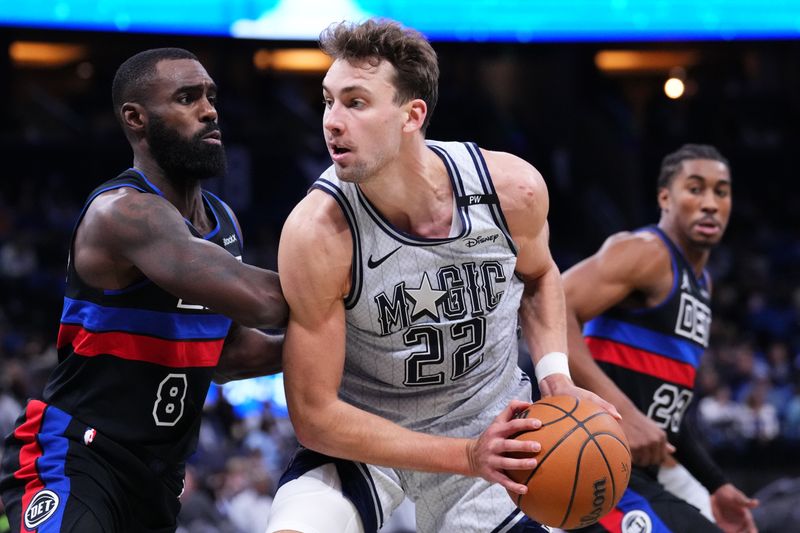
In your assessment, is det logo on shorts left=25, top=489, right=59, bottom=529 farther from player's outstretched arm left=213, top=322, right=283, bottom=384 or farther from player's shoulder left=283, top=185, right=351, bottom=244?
player's shoulder left=283, top=185, right=351, bottom=244

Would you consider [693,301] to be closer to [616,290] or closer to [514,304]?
[616,290]

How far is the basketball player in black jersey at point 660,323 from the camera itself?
4.74 m

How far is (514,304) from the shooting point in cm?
407

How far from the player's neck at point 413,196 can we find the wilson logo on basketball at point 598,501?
3.21ft

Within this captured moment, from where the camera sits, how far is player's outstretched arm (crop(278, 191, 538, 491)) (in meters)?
3.57

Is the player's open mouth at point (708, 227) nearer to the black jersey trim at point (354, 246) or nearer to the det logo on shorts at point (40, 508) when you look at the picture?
the black jersey trim at point (354, 246)

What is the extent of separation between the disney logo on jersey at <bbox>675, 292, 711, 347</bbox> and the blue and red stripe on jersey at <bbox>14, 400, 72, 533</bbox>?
9.20 feet

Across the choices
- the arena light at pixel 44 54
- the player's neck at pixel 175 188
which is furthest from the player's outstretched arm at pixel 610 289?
the arena light at pixel 44 54

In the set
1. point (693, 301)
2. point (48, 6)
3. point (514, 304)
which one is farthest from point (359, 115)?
point (48, 6)

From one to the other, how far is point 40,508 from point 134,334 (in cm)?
63

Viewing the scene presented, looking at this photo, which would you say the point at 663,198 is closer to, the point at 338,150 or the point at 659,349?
the point at 659,349

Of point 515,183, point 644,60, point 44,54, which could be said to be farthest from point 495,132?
point 515,183

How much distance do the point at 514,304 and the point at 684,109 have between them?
17.4 m

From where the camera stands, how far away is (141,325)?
3.73 meters
